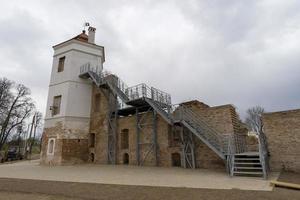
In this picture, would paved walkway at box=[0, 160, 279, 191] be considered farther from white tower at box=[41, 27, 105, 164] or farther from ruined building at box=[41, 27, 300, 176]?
white tower at box=[41, 27, 105, 164]

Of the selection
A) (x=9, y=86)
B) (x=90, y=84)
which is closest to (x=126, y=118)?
(x=90, y=84)

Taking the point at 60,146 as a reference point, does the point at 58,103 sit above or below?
above

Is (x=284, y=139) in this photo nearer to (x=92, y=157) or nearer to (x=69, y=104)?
(x=92, y=157)

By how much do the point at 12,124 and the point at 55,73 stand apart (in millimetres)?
14781

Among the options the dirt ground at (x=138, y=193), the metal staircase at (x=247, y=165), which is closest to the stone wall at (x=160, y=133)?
the metal staircase at (x=247, y=165)

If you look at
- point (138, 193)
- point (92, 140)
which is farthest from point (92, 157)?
point (138, 193)

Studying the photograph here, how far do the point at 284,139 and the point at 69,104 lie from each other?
14.3m

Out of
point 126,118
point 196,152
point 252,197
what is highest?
point 126,118

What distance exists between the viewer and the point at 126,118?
15.6 metres

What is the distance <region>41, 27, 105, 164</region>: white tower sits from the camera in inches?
632

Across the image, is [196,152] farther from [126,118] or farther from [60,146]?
[60,146]

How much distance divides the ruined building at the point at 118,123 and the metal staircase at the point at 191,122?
34 mm

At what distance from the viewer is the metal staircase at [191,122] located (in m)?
8.61

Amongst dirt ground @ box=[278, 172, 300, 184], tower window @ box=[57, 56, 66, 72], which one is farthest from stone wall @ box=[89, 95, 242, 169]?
tower window @ box=[57, 56, 66, 72]
